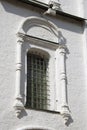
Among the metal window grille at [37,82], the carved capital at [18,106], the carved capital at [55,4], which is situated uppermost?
the carved capital at [55,4]

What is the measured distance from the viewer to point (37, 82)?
14.3 m

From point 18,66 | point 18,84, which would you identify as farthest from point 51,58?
point 18,84

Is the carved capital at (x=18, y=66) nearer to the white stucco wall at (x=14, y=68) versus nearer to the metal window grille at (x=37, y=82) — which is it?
the white stucco wall at (x=14, y=68)

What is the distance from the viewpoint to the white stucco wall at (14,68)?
13008 mm

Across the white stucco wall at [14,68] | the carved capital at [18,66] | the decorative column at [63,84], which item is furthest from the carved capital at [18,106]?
the decorative column at [63,84]

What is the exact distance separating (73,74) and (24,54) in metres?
2.21

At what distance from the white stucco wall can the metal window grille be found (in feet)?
1.75

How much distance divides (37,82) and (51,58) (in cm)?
119

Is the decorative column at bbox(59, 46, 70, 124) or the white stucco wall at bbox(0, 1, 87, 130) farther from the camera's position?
the decorative column at bbox(59, 46, 70, 124)

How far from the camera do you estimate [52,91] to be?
47.0ft

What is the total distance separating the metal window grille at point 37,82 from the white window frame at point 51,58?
336 mm

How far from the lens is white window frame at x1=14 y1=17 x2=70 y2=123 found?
43.9 ft

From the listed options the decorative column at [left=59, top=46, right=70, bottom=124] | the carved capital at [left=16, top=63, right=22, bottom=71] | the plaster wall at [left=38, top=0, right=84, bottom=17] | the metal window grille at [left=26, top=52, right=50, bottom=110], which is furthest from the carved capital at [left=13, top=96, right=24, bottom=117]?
the plaster wall at [left=38, top=0, right=84, bottom=17]

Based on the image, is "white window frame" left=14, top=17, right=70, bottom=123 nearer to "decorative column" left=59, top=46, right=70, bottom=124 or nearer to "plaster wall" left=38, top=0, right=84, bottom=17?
"decorative column" left=59, top=46, right=70, bottom=124
